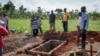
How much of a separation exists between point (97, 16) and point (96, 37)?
98.2 ft

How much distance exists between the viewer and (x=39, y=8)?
184ft

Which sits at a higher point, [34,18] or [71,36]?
[34,18]

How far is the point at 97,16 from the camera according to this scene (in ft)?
145

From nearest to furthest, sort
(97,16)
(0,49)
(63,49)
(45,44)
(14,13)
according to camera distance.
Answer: (0,49), (63,49), (45,44), (97,16), (14,13)

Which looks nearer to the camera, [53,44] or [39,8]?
[53,44]

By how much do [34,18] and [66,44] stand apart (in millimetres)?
3189

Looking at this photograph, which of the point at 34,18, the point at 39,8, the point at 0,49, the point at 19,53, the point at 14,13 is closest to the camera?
the point at 0,49

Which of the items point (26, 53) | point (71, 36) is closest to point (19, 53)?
point (26, 53)

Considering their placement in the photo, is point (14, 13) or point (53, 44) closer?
point (53, 44)

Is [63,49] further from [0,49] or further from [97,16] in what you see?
[97,16]

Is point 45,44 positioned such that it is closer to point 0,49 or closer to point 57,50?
point 57,50

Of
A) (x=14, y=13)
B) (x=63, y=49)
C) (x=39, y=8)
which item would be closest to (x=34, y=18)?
(x=63, y=49)

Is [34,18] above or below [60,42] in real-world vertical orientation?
above

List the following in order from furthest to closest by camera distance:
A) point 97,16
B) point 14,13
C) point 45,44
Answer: point 14,13
point 97,16
point 45,44
